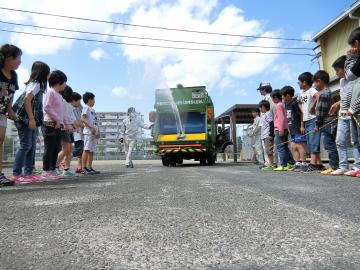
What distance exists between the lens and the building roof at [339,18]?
1730 centimetres

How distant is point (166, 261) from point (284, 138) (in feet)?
23.9

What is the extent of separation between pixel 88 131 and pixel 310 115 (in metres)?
4.70

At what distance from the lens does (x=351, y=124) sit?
587 cm

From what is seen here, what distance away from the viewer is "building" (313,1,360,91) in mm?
17959

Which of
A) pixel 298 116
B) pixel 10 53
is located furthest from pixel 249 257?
pixel 298 116

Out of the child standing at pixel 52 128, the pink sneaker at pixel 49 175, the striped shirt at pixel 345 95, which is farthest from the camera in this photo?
the child standing at pixel 52 128

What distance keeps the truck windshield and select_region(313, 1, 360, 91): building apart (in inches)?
271

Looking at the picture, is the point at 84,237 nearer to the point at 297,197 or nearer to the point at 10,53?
the point at 297,197

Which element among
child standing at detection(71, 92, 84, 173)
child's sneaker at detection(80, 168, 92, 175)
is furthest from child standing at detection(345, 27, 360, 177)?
child standing at detection(71, 92, 84, 173)

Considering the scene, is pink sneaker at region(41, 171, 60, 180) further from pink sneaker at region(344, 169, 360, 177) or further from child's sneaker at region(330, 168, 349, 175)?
pink sneaker at region(344, 169, 360, 177)

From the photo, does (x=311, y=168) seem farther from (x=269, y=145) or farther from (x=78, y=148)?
(x=78, y=148)

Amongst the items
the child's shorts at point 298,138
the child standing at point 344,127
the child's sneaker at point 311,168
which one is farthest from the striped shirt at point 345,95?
the child's shorts at point 298,138

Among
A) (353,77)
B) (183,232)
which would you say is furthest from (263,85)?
(183,232)

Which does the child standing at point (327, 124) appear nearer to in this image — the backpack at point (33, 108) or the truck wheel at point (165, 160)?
the backpack at point (33, 108)
